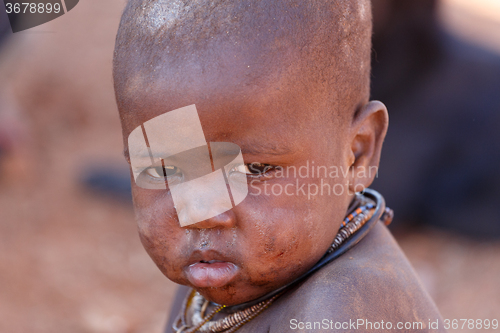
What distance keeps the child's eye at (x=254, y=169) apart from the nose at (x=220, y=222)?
0.09 m

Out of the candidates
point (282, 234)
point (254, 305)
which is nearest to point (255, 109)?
point (282, 234)

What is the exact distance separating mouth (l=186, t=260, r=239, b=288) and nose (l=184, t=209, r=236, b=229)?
91 millimetres

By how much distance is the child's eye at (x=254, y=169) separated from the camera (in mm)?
1011

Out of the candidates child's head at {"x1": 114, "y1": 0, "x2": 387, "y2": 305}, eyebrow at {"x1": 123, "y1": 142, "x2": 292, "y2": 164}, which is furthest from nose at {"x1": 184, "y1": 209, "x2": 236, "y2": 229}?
eyebrow at {"x1": 123, "y1": 142, "x2": 292, "y2": 164}

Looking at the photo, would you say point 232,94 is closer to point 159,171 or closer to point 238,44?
point 238,44

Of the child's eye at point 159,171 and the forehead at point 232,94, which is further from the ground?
the forehead at point 232,94

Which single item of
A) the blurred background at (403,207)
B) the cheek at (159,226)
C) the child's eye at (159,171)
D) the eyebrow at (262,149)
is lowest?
the blurred background at (403,207)

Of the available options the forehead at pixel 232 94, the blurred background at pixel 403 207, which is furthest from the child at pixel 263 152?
the blurred background at pixel 403 207

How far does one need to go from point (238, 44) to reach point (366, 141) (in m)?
0.44

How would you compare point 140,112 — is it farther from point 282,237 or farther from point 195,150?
point 282,237

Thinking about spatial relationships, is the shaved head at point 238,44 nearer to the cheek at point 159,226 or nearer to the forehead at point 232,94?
the forehead at point 232,94

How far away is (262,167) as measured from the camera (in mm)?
1036

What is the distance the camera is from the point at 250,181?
101 cm

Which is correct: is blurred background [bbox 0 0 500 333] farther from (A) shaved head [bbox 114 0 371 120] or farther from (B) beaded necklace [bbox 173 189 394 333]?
(A) shaved head [bbox 114 0 371 120]
